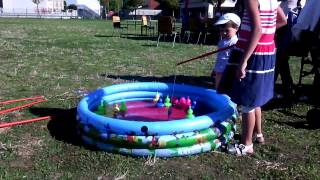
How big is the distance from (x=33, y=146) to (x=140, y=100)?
196 centimetres

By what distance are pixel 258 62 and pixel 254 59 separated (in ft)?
0.15

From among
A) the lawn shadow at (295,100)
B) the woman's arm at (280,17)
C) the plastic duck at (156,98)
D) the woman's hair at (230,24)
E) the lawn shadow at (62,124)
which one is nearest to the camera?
the woman's arm at (280,17)

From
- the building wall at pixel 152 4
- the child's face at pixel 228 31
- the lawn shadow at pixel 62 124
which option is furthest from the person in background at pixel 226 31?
the building wall at pixel 152 4

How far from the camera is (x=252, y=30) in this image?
3469 millimetres

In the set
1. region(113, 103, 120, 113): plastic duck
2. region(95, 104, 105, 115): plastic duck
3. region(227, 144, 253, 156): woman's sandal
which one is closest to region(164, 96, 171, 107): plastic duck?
region(113, 103, 120, 113): plastic duck

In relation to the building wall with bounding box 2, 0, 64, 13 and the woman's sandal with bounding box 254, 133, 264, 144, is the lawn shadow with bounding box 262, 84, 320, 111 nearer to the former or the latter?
the woman's sandal with bounding box 254, 133, 264, 144

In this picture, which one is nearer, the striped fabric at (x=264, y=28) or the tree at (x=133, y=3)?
the striped fabric at (x=264, y=28)

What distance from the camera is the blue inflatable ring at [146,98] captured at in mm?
3854

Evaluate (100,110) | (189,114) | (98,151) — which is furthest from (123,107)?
(98,151)

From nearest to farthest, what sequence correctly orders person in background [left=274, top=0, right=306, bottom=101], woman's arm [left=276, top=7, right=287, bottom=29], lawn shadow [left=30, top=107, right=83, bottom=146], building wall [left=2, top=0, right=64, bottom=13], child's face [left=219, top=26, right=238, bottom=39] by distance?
woman's arm [left=276, top=7, right=287, bottom=29] → lawn shadow [left=30, top=107, right=83, bottom=146] → child's face [left=219, top=26, right=238, bottom=39] → person in background [left=274, top=0, right=306, bottom=101] → building wall [left=2, top=0, right=64, bottom=13]

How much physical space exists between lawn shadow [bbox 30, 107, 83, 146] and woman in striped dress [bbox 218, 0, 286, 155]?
1694 millimetres

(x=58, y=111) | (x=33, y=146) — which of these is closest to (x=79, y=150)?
(x=33, y=146)

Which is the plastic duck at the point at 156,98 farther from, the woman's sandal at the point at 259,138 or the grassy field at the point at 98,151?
the woman's sandal at the point at 259,138

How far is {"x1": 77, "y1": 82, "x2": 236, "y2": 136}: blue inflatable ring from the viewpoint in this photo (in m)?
3.85
